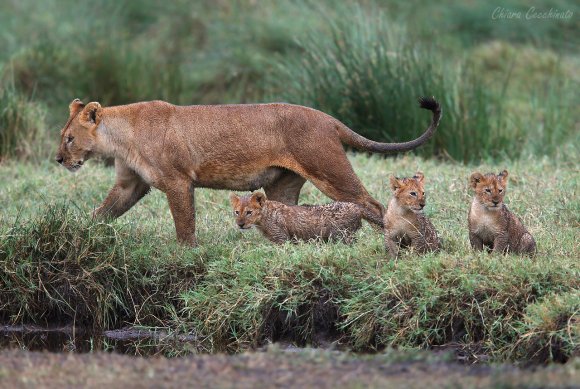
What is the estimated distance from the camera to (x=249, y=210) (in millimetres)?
8773

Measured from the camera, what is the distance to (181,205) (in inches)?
357

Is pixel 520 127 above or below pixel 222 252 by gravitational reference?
above

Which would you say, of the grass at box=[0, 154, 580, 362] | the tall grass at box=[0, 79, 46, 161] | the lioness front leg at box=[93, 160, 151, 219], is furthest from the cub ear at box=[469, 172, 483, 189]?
the tall grass at box=[0, 79, 46, 161]

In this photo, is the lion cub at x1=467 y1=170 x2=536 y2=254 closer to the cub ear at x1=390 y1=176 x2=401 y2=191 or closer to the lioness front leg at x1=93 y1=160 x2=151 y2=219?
the cub ear at x1=390 y1=176 x2=401 y2=191

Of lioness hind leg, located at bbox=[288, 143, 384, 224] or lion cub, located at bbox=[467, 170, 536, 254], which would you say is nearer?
lion cub, located at bbox=[467, 170, 536, 254]

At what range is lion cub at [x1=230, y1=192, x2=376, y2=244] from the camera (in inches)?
348

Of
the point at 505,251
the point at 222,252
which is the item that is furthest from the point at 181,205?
the point at 505,251

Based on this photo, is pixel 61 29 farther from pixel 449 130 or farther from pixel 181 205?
pixel 181 205

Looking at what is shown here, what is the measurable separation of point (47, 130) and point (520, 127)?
5.64 meters

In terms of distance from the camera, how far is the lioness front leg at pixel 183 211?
9.07 metres

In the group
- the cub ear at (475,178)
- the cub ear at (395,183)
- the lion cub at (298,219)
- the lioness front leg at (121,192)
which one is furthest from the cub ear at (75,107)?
the cub ear at (475,178)

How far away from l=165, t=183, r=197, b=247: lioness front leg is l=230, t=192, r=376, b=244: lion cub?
39cm

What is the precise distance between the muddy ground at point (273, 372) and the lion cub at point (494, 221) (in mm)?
1764

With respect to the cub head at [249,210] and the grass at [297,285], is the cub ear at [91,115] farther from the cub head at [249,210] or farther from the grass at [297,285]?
the cub head at [249,210]
